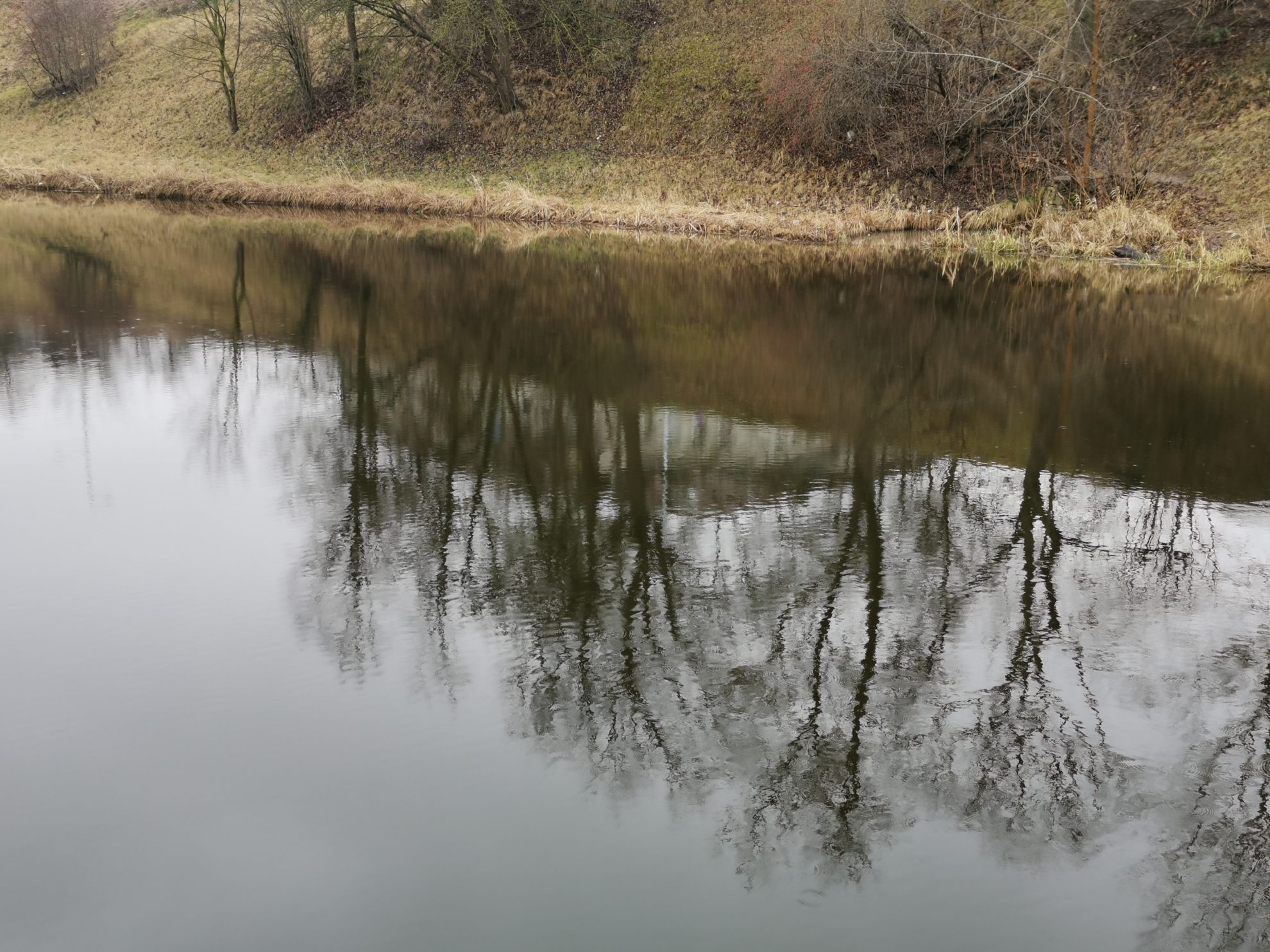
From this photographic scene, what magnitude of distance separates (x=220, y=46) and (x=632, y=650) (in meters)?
43.8

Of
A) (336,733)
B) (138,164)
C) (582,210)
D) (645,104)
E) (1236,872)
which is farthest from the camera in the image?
(138,164)

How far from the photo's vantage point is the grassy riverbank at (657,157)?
27.0m

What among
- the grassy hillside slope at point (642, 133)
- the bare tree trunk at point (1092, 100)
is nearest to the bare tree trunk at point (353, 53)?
the grassy hillside slope at point (642, 133)

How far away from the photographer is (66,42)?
173ft

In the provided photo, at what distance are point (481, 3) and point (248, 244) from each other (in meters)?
15.2

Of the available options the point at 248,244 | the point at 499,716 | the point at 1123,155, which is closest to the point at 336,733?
the point at 499,716

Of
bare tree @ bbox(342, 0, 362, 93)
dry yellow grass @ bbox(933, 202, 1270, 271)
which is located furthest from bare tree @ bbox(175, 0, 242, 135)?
dry yellow grass @ bbox(933, 202, 1270, 271)

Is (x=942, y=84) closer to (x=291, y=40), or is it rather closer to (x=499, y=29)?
(x=499, y=29)

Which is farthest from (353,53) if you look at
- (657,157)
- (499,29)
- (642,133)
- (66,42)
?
(66,42)

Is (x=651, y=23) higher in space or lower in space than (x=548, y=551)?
higher

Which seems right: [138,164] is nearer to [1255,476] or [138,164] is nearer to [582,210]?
[582,210]

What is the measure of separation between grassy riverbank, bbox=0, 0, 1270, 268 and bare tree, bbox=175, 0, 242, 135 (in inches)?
30.7

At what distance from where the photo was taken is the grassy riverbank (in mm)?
27047

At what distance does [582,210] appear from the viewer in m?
32.2
